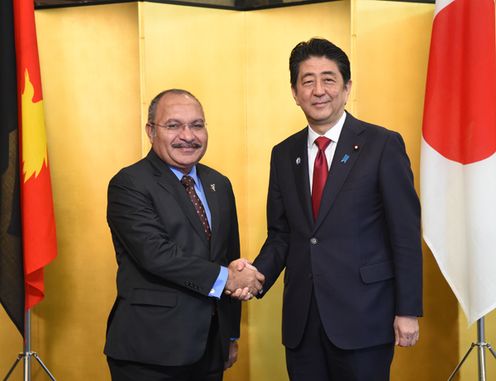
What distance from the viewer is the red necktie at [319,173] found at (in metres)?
2.85

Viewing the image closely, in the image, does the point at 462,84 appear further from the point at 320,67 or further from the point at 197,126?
the point at 197,126

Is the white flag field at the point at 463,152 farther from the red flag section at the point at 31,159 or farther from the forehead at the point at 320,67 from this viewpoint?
the red flag section at the point at 31,159

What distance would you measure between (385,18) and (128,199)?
198 centimetres

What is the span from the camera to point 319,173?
2.87 m

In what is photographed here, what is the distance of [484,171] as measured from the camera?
12.0 feet

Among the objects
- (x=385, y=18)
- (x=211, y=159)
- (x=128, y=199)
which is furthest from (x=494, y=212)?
(x=128, y=199)

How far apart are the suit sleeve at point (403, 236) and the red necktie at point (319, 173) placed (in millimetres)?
228

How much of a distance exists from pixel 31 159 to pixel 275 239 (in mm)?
1301

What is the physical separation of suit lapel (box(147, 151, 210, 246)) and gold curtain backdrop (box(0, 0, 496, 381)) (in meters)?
1.15

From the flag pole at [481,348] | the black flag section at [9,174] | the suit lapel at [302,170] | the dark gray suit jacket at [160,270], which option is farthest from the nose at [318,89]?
the flag pole at [481,348]

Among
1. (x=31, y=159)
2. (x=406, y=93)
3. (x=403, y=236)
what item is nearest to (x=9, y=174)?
(x=31, y=159)

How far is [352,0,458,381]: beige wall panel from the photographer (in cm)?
405

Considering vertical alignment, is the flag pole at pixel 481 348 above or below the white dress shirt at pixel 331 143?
below

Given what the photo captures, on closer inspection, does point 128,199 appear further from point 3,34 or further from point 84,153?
point 84,153
